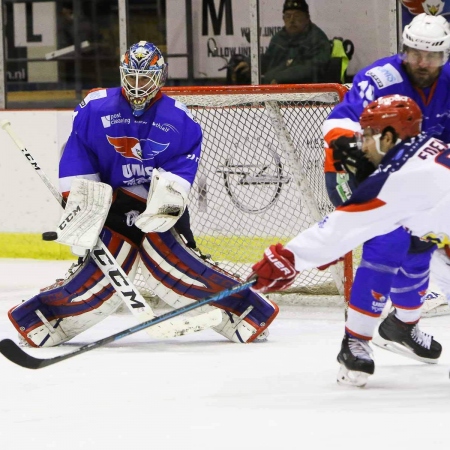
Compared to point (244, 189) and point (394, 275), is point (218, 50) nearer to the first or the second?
point (244, 189)

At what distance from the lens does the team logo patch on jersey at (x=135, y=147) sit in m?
3.71

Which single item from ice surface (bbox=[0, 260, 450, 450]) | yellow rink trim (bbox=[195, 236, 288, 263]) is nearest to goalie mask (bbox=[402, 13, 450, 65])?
ice surface (bbox=[0, 260, 450, 450])

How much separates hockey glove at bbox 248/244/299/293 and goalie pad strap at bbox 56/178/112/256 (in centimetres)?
97

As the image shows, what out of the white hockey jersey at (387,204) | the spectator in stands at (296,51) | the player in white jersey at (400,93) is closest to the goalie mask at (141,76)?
the player in white jersey at (400,93)

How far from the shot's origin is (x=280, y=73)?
593cm

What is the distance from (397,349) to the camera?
3.40 meters

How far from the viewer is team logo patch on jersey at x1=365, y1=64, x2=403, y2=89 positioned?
3.19m

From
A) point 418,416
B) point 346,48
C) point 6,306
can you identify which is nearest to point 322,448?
point 418,416

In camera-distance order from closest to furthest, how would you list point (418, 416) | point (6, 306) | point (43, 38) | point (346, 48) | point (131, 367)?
point (418, 416)
point (131, 367)
point (6, 306)
point (346, 48)
point (43, 38)

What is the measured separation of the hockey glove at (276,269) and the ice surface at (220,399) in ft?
0.94

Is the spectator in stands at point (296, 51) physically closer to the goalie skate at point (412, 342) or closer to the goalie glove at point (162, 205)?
the goalie glove at point (162, 205)

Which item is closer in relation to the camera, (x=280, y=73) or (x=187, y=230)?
(x=187, y=230)

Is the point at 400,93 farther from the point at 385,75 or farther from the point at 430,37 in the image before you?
the point at 430,37

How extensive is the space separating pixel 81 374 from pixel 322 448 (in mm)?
992
